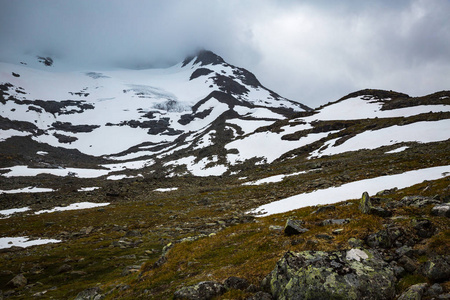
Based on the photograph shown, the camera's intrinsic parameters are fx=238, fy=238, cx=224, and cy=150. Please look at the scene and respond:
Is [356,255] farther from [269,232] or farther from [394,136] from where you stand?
[394,136]

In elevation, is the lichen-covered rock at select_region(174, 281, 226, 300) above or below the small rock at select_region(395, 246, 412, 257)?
below

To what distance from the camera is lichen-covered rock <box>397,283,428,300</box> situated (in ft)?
20.3

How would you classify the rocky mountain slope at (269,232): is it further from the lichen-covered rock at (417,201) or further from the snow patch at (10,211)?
the snow patch at (10,211)

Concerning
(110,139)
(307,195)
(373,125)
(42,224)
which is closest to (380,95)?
(373,125)

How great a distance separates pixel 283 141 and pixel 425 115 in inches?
1653

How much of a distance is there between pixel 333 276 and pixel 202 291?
491 cm

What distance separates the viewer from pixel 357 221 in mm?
11805

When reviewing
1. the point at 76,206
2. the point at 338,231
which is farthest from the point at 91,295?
the point at 76,206

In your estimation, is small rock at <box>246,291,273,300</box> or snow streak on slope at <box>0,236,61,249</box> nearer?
small rock at <box>246,291,273,300</box>

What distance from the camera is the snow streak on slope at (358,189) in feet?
72.5

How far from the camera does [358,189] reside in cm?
2414

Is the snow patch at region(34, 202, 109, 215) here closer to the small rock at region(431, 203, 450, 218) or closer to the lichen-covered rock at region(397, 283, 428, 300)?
the small rock at region(431, 203, 450, 218)

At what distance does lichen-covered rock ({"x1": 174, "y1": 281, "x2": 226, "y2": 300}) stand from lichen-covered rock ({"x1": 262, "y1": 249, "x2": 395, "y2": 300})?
2115 millimetres

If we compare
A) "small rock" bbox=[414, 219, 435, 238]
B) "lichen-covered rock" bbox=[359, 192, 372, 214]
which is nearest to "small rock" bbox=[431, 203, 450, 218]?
"small rock" bbox=[414, 219, 435, 238]
